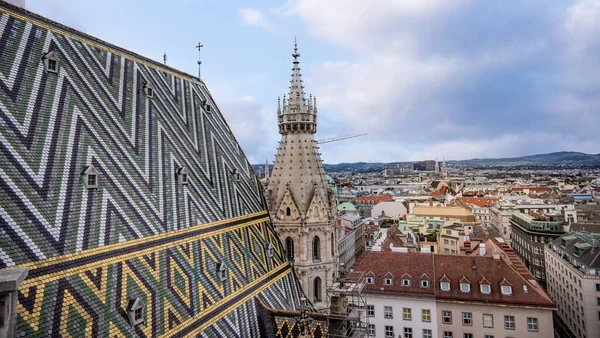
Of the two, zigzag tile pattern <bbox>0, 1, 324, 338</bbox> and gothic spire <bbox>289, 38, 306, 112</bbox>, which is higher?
gothic spire <bbox>289, 38, 306, 112</bbox>

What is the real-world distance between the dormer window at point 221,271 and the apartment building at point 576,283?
36954 mm

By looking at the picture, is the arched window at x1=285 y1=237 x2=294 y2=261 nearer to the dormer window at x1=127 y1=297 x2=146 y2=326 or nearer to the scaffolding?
the scaffolding

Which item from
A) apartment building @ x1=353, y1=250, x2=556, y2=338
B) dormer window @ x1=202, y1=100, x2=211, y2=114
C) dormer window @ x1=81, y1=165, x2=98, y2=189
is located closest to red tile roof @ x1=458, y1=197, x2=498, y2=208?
apartment building @ x1=353, y1=250, x2=556, y2=338

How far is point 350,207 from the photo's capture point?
293 feet

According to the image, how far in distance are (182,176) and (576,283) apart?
40.6 metres

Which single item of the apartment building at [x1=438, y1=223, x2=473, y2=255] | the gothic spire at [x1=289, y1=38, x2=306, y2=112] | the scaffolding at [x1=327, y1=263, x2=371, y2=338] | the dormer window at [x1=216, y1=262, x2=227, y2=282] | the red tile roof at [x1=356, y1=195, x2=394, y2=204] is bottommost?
the apartment building at [x1=438, y1=223, x2=473, y2=255]

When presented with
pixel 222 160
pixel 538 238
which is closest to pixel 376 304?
pixel 222 160

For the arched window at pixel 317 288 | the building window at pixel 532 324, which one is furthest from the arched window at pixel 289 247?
the building window at pixel 532 324

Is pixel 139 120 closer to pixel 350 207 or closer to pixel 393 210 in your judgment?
pixel 350 207

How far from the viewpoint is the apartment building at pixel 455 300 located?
27453mm

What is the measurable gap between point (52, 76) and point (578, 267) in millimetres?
44787

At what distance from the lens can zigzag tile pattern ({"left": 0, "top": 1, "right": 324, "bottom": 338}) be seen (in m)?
9.27

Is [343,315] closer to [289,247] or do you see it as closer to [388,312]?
[289,247]

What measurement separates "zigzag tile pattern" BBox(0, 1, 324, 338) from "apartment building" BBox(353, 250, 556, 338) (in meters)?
13.3
